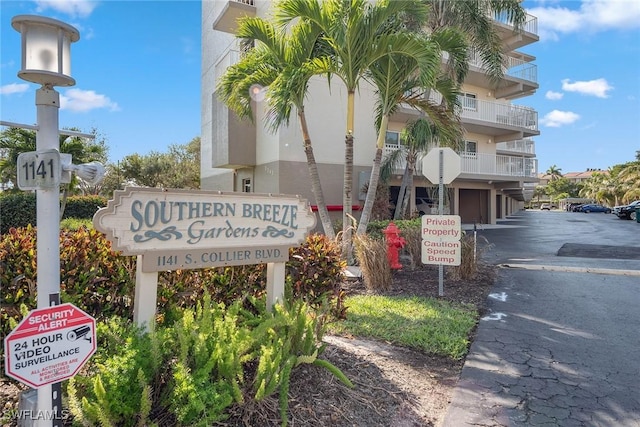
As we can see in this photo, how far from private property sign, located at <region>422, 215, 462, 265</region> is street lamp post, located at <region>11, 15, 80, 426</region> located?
5.97 m

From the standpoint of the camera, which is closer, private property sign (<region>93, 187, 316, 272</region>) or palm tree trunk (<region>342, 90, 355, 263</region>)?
private property sign (<region>93, 187, 316, 272</region>)

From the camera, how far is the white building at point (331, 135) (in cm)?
1479

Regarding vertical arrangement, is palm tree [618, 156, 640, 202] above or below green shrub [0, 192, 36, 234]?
above

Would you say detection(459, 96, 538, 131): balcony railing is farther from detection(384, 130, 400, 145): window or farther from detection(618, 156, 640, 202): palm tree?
detection(618, 156, 640, 202): palm tree

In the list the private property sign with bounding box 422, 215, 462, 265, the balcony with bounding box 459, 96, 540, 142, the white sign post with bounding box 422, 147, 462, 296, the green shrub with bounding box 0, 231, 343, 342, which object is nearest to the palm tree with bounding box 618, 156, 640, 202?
the balcony with bounding box 459, 96, 540, 142

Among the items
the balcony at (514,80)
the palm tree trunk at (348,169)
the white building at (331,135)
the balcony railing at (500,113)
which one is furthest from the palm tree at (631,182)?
the palm tree trunk at (348,169)

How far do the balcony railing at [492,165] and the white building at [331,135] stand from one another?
0.17ft

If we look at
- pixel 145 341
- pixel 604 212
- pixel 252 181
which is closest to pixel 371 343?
pixel 145 341

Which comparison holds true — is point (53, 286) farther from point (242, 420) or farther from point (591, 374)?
point (591, 374)

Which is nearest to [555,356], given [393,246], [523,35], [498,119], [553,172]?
[393,246]

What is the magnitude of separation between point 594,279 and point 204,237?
8.72m

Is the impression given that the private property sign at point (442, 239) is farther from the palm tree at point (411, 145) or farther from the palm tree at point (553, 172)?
the palm tree at point (553, 172)

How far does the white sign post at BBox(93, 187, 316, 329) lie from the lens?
9.35 ft

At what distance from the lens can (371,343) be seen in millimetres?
4652
